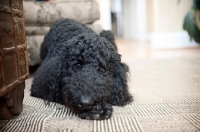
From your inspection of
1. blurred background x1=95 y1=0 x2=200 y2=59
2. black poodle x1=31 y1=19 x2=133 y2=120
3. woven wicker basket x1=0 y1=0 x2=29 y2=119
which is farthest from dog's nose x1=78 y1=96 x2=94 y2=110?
blurred background x1=95 y1=0 x2=200 y2=59

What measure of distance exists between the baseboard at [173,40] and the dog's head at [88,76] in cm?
290

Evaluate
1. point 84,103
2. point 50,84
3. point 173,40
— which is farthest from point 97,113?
point 173,40

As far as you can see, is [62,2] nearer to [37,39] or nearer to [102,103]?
[37,39]

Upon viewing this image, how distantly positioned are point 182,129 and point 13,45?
26.5 inches

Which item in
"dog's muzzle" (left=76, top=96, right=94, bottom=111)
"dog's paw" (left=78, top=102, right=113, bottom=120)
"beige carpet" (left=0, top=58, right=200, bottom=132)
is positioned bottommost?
"beige carpet" (left=0, top=58, right=200, bottom=132)

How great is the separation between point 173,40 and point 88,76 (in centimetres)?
320

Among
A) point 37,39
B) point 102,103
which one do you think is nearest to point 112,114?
point 102,103

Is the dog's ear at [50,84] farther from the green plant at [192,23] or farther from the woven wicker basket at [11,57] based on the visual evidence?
the green plant at [192,23]

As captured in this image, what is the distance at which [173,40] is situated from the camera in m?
3.64

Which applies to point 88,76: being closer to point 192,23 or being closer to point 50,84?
point 50,84

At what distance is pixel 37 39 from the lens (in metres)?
Answer: 1.90

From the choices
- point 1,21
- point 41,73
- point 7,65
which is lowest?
point 41,73

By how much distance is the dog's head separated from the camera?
763 millimetres

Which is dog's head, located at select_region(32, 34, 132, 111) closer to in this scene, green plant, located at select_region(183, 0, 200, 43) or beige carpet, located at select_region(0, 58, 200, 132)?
beige carpet, located at select_region(0, 58, 200, 132)
